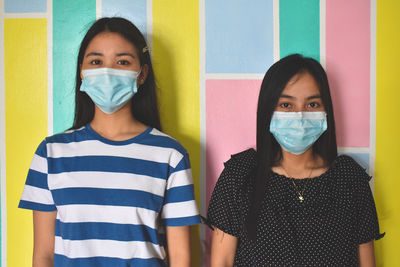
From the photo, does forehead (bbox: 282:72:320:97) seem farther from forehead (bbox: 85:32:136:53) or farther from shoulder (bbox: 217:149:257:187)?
forehead (bbox: 85:32:136:53)

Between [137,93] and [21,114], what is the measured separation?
0.56 metres

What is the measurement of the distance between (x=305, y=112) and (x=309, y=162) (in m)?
0.23

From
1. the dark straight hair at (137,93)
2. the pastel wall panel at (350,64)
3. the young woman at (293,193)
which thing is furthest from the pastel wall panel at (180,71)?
the pastel wall panel at (350,64)

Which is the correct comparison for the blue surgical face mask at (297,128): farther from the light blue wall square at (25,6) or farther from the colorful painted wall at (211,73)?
the light blue wall square at (25,6)

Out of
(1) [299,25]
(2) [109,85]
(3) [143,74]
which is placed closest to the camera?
(2) [109,85]

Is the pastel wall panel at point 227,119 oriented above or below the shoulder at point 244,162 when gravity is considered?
above

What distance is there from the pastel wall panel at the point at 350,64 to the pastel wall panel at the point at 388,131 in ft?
0.18

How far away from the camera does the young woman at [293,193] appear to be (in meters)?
1.19

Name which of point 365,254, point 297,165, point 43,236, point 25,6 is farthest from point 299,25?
point 43,236

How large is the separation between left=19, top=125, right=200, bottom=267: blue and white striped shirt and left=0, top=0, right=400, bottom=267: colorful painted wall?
0.28m

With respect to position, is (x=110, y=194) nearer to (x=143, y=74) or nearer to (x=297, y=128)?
(x=143, y=74)

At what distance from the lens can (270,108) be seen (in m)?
1.21

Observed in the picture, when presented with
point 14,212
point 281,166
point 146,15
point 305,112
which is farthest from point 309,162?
point 14,212

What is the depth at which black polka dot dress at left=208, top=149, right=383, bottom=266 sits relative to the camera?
1.19m
